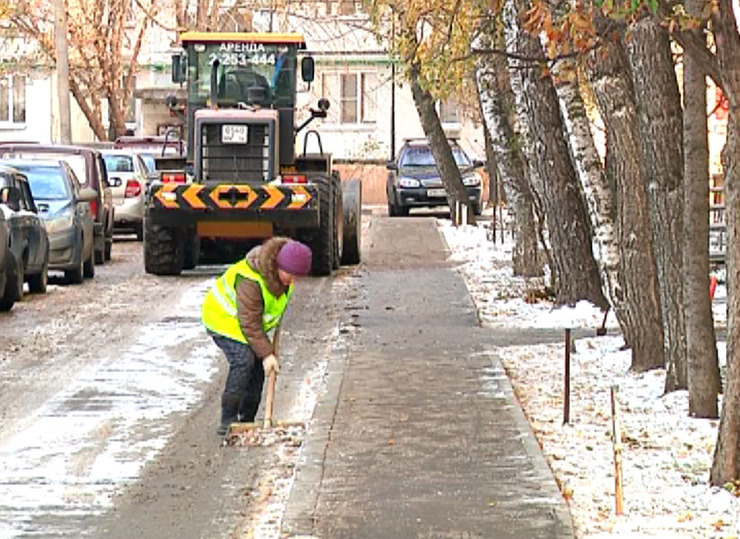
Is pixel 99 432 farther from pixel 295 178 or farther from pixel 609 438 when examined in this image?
pixel 295 178

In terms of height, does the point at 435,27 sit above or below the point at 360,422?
above

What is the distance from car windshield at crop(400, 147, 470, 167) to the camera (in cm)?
4412

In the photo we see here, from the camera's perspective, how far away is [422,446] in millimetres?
10938

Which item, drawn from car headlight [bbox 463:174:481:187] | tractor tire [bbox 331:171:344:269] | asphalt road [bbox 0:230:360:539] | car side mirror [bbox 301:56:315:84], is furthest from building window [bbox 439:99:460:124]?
asphalt road [bbox 0:230:360:539]

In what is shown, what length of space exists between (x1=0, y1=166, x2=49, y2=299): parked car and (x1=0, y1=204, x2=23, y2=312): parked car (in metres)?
0.07

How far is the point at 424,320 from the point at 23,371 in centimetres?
510

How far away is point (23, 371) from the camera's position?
49.7 ft

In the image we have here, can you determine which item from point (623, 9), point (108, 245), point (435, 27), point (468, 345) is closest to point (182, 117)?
point (108, 245)

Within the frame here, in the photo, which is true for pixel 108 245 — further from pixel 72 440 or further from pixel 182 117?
pixel 72 440

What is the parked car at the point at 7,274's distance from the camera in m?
19.6

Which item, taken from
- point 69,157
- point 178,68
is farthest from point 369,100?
point 178,68

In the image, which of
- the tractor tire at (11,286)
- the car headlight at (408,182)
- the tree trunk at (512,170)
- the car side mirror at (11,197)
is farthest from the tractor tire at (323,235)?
the car headlight at (408,182)

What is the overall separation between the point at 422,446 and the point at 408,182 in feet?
109

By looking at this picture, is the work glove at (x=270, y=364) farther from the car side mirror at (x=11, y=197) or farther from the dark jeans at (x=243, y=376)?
the car side mirror at (x=11, y=197)
